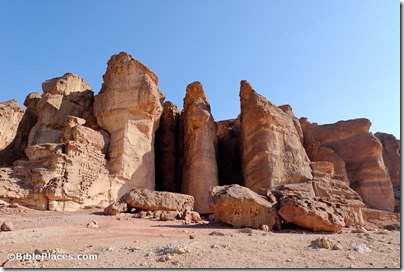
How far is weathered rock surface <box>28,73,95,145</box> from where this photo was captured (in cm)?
2373

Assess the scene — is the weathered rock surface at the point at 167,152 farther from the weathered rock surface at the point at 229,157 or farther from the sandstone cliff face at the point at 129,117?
the weathered rock surface at the point at 229,157

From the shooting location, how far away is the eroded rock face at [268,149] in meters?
19.7

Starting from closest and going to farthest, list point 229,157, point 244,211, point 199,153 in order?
point 244,211 → point 199,153 → point 229,157

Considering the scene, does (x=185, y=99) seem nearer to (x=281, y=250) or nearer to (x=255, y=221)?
(x=255, y=221)

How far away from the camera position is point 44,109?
24.4m

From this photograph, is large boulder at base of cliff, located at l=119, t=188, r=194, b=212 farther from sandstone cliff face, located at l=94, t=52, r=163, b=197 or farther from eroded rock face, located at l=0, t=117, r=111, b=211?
sandstone cliff face, located at l=94, t=52, r=163, b=197

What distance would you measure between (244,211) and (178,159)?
16441 millimetres

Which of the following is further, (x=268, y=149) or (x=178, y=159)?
(x=178, y=159)

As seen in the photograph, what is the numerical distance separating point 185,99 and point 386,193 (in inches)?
A: 690

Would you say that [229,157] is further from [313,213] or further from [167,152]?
[313,213]

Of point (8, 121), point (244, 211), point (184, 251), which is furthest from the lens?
point (8, 121)

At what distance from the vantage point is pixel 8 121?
25969 mm

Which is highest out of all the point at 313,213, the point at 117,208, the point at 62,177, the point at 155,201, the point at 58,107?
the point at 58,107

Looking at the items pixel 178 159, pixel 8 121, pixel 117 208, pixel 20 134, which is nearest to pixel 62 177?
pixel 117 208
